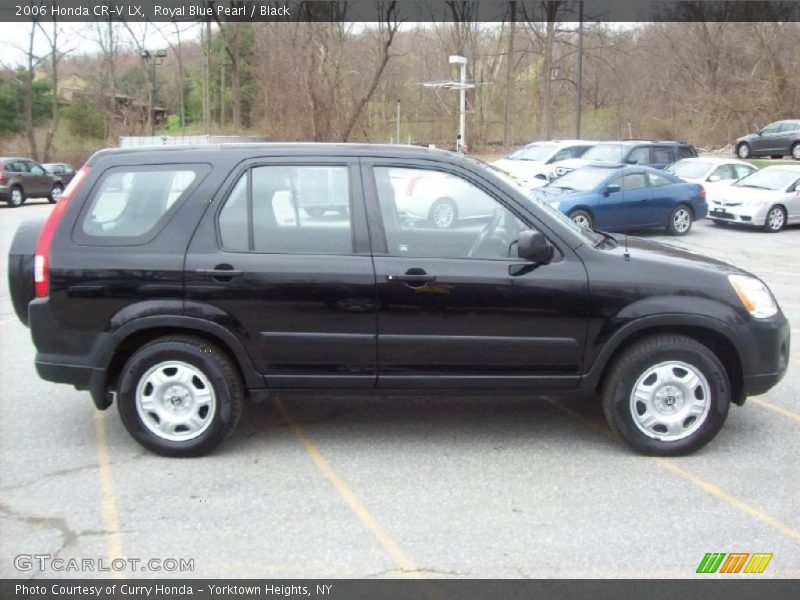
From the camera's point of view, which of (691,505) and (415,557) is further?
(691,505)

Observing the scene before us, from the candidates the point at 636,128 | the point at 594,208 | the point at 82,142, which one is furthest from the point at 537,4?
the point at 594,208

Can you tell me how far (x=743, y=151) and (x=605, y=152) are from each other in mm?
14482

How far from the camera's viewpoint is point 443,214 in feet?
15.4

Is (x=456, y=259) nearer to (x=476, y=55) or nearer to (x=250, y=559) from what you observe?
(x=250, y=559)

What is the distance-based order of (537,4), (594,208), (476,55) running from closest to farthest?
(594,208)
(537,4)
(476,55)

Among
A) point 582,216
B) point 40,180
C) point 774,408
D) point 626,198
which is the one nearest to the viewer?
point 774,408

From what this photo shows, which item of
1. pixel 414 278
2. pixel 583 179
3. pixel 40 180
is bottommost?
pixel 414 278

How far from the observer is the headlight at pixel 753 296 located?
4695 millimetres

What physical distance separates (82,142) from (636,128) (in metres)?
34.2

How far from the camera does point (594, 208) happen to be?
49.8 ft

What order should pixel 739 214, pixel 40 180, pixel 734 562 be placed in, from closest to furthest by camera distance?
pixel 734 562 < pixel 739 214 < pixel 40 180

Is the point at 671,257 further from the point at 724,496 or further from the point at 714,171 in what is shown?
the point at 714,171

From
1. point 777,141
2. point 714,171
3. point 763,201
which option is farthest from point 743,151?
point 763,201
